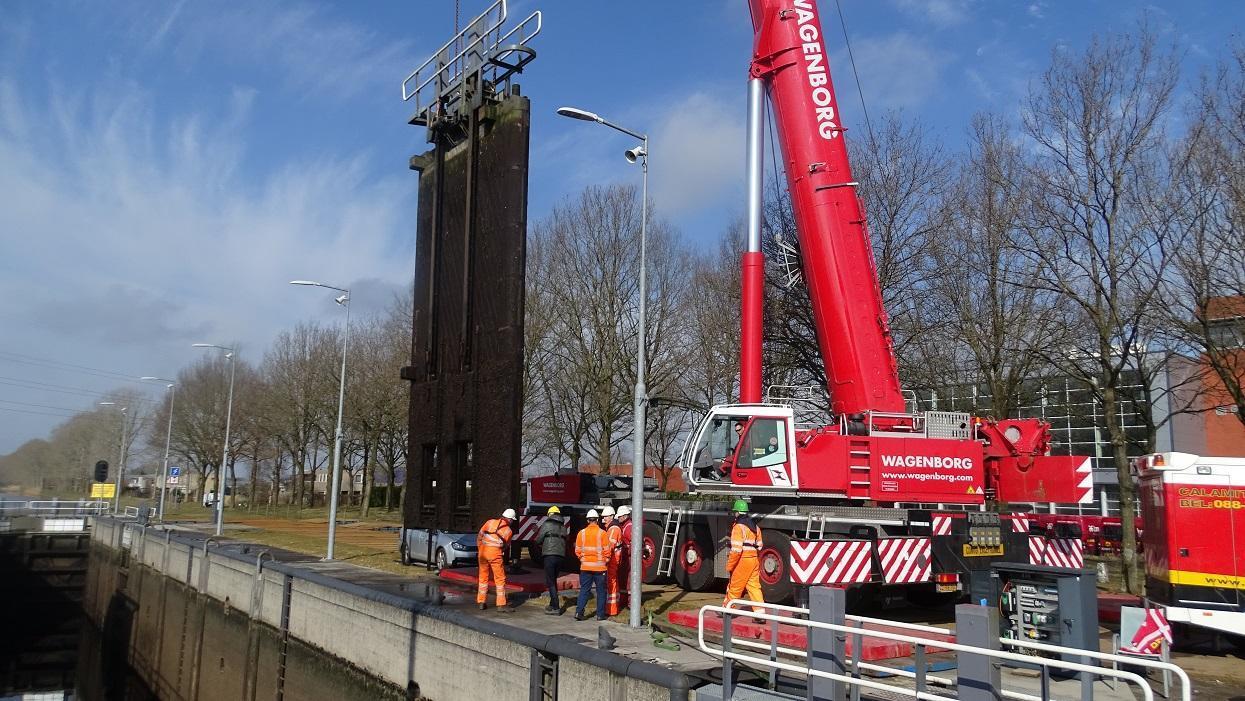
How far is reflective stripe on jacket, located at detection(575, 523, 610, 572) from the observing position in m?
12.0

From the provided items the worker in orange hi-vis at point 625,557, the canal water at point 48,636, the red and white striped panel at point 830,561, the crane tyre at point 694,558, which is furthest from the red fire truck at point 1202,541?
the canal water at point 48,636

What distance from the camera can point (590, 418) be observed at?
3419 cm

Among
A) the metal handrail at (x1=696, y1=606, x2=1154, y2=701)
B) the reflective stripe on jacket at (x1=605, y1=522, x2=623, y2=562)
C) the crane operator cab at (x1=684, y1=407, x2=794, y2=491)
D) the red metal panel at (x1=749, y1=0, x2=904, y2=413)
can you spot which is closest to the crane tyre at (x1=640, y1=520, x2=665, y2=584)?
the crane operator cab at (x1=684, y1=407, x2=794, y2=491)

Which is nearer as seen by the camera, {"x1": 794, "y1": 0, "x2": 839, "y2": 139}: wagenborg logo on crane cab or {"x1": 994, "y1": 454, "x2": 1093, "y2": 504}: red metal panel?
{"x1": 994, "y1": 454, "x2": 1093, "y2": 504}: red metal panel

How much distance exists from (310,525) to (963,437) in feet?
108

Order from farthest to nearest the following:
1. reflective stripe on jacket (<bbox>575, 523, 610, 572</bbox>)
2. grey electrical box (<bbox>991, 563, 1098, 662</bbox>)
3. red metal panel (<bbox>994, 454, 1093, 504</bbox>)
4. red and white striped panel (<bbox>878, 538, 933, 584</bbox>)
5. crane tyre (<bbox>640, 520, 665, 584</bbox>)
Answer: crane tyre (<bbox>640, 520, 665, 584</bbox>) < red metal panel (<bbox>994, 454, 1093, 504</bbox>) < reflective stripe on jacket (<bbox>575, 523, 610, 572</bbox>) < red and white striped panel (<bbox>878, 538, 933, 584</bbox>) < grey electrical box (<bbox>991, 563, 1098, 662</bbox>)

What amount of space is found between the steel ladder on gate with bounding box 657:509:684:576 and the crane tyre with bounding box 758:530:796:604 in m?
2.78

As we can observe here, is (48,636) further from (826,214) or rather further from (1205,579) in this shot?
(1205,579)

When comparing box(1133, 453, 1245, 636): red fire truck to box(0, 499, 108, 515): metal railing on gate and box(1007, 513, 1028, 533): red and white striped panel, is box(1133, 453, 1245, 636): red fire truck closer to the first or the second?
box(1007, 513, 1028, 533): red and white striped panel

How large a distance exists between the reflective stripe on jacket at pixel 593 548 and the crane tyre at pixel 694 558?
10.6 feet

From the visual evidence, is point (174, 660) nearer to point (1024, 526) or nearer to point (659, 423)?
point (659, 423)

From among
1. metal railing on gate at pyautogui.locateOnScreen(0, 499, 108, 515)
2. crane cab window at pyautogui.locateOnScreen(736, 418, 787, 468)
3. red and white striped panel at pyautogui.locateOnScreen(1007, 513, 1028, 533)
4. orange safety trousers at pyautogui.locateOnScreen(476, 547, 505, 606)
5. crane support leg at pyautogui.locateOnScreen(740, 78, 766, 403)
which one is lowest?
metal railing on gate at pyautogui.locateOnScreen(0, 499, 108, 515)

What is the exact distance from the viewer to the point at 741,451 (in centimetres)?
1307

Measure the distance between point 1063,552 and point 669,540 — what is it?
20.2 ft
